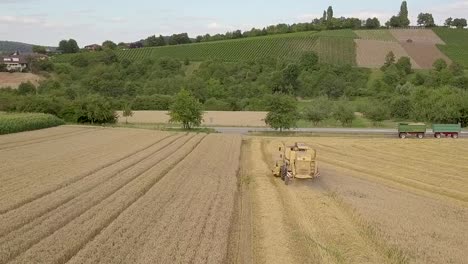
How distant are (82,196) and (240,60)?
124m

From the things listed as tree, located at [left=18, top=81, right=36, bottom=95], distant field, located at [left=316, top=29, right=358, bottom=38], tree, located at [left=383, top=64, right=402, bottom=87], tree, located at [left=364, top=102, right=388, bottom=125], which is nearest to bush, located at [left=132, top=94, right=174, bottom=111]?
tree, located at [left=18, top=81, right=36, bottom=95]

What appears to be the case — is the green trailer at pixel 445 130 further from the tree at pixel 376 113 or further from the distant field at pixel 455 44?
the distant field at pixel 455 44

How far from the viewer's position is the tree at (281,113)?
70.8m

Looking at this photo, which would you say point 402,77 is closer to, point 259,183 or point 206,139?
point 206,139

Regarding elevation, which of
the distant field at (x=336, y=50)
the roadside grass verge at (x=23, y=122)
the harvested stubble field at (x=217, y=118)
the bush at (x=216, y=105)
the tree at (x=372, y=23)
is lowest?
the harvested stubble field at (x=217, y=118)

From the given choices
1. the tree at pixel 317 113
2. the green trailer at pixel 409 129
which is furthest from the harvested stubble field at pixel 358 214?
the tree at pixel 317 113

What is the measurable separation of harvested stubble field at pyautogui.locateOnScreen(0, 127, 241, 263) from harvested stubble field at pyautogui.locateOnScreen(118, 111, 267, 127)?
48.9 meters

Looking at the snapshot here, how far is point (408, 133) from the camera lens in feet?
216

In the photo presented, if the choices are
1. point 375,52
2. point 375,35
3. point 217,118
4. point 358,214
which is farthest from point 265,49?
point 358,214

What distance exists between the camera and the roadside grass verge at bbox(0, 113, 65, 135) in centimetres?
5341

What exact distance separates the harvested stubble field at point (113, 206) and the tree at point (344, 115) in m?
49.2

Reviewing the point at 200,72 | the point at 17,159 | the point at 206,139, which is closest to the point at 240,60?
the point at 200,72

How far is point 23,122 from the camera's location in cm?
5759

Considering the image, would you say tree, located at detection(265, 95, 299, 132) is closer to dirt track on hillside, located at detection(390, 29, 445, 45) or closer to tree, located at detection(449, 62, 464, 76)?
tree, located at detection(449, 62, 464, 76)
